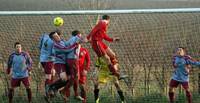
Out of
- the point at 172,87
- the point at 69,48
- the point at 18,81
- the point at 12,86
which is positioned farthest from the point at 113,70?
the point at 12,86

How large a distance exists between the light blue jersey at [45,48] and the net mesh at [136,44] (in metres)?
0.63

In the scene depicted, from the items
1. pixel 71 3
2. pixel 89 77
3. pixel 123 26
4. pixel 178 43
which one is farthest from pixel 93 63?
pixel 71 3

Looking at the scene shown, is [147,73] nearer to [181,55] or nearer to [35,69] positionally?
[181,55]

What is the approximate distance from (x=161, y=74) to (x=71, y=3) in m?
4.46

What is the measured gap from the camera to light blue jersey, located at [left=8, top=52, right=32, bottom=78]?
12.9m

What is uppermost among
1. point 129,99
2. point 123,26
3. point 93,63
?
point 123,26

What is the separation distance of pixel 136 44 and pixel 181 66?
1474 mm

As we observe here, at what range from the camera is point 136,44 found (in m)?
13.6

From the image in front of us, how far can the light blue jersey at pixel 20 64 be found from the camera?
42.3 feet

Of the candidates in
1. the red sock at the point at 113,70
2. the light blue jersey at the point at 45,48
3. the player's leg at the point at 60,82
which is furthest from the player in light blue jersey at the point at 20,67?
the red sock at the point at 113,70

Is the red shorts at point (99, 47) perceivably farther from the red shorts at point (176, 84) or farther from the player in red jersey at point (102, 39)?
the red shorts at point (176, 84)

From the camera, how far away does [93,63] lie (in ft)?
45.0

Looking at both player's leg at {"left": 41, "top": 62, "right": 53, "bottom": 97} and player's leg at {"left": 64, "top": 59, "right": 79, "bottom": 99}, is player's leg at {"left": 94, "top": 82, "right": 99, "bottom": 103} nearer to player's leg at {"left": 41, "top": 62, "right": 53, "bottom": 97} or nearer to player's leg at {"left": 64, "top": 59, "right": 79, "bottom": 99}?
player's leg at {"left": 64, "top": 59, "right": 79, "bottom": 99}

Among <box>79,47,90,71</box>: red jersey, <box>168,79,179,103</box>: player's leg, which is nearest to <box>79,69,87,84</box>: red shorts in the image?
<box>79,47,90,71</box>: red jersey
